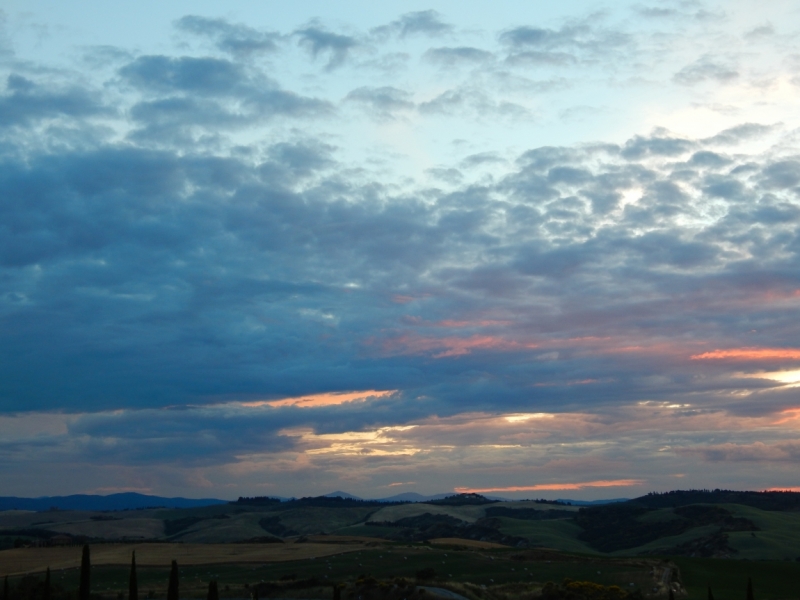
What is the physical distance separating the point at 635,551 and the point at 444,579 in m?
102

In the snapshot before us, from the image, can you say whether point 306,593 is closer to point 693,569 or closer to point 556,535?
point 693,569

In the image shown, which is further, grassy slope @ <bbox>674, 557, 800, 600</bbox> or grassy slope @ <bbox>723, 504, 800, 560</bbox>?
grassy slope @ <bbox>723, 504, 800, 560</bbox>

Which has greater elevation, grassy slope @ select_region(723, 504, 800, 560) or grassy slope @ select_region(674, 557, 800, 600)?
grassy slope @ select_region(674, 557, 800, 600)

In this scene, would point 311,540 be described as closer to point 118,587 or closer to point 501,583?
point 118,587

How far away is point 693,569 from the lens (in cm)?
9831

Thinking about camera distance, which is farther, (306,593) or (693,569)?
(693,569)

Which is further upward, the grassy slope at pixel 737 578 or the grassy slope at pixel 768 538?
the grassy slope at pixel 737 578

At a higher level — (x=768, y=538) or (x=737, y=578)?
(x=737, y=578)

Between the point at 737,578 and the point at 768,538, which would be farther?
the point at 768,538

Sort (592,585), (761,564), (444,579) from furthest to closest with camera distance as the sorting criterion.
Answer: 1. (761,564)
2. (444,579)
3. (592,585)

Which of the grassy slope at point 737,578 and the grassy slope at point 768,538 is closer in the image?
the grassy slope at point 737,578

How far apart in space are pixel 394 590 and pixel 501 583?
12.5m

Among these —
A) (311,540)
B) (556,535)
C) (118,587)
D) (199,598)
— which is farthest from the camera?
(556,535)

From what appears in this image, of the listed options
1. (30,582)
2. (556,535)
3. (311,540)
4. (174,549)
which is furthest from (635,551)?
(30,582)
